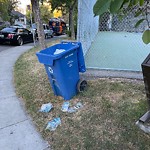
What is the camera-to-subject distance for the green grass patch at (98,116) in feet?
9.74

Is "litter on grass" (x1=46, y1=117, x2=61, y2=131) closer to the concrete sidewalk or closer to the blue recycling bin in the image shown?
the concrete sidewalk

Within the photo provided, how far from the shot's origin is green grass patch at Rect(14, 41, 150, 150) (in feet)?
9.74

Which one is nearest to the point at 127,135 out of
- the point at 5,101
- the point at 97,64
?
the point at 5,101

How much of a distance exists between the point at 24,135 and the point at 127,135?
159 centimetres

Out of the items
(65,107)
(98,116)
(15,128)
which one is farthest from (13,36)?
(98,116)

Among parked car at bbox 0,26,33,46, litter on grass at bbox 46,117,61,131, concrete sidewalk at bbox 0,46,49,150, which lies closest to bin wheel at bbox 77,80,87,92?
litter on grass at bbox 46,117,61,131

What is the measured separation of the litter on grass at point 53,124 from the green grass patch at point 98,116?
0.23 ft

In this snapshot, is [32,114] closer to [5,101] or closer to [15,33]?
[5,101]

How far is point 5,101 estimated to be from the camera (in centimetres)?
457

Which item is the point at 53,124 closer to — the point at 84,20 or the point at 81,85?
the point at 81,85

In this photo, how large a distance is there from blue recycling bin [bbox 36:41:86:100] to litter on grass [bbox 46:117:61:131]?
660mm

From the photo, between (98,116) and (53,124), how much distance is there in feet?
2.51

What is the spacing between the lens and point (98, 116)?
3525mm

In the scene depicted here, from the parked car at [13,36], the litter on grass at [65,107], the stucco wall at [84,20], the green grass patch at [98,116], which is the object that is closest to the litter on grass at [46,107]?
the green grass patch at [98,116]
